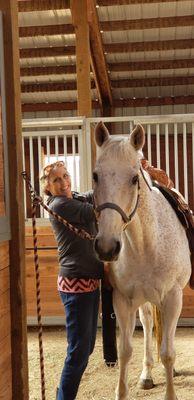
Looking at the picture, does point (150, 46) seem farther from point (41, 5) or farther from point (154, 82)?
point (41, 5)

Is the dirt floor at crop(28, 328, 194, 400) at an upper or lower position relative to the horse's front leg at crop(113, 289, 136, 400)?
lower

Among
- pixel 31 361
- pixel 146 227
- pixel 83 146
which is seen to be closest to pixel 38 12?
pixel 83 146

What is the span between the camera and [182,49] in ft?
28.2

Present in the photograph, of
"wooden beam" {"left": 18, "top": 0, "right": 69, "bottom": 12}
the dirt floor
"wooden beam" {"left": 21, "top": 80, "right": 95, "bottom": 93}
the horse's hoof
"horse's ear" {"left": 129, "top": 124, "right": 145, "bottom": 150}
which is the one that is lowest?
the dirt floor

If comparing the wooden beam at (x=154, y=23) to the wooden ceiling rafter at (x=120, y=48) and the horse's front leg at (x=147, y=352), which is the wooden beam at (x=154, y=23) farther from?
the horse's front leg at (x=147, y=352)

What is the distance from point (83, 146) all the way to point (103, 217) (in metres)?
2.53

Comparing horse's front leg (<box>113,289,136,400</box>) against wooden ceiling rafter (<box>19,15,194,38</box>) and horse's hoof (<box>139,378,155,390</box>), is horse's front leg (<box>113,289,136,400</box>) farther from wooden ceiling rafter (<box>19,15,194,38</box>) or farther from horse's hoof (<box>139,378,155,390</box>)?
wooden ceiling rafter (<box>19,15,194,38</box>)

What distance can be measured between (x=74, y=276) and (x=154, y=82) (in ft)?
27.6

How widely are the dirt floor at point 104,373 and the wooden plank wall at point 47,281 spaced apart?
11.8 inches

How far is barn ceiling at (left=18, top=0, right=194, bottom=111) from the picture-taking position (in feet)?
23.1

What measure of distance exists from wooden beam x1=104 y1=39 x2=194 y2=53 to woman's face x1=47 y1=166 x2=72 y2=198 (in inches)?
260

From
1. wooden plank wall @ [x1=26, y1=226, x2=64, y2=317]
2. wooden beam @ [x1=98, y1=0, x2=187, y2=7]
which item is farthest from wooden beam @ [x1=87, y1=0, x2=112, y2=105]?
wooden plank wall @ [x1=26, y1=226, x2=64, y2=317]

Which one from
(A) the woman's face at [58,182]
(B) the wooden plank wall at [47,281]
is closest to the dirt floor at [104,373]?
(B) the wooden plank wall at [47,281]

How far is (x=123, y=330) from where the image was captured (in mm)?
2400
